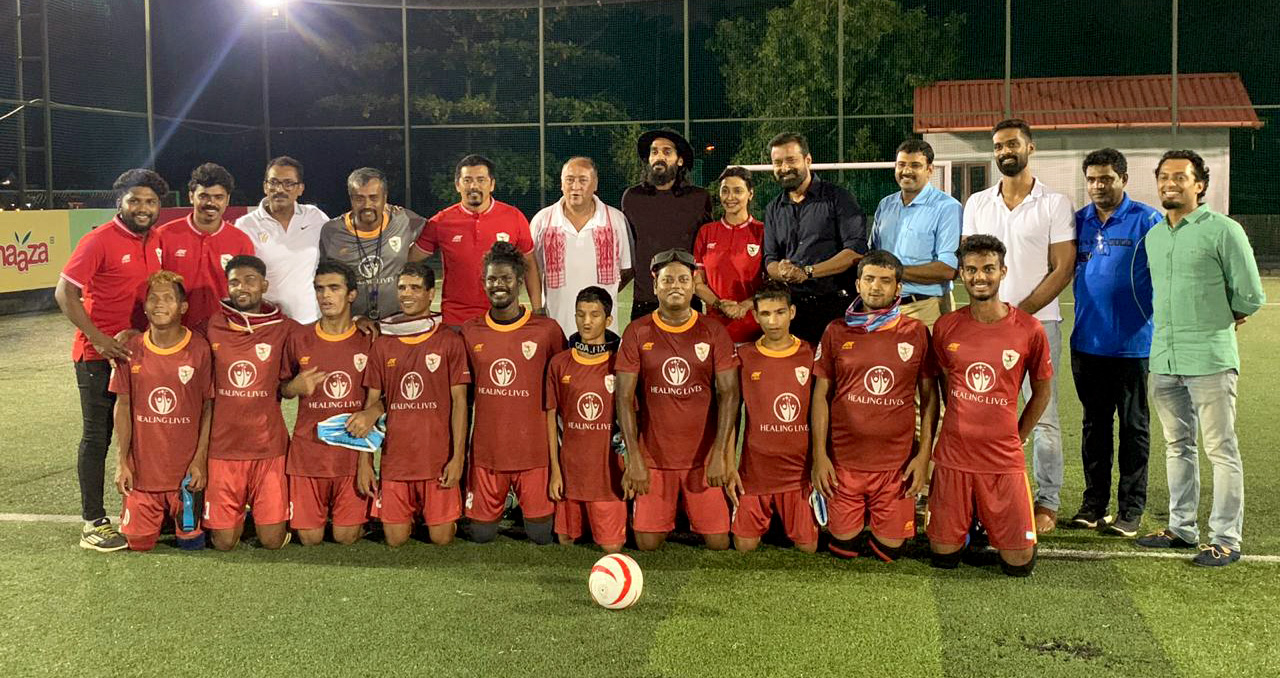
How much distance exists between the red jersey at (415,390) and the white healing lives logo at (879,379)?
6.13 feet

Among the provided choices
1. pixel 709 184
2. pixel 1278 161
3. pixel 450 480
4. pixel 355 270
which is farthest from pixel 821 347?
pixel 1278 161

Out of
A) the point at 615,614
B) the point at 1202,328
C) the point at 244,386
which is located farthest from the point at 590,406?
the point at 1202,328

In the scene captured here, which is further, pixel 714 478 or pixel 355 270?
pixel 355 270

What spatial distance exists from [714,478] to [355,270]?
2098 millimetres

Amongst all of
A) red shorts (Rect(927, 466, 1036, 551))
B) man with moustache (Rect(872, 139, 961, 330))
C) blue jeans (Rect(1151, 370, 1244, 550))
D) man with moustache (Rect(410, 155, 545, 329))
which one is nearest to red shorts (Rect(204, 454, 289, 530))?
man with moustache (Rect(410, 155, 545, 329))

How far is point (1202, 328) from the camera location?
4891 millimetres

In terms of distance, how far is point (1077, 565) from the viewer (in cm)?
494

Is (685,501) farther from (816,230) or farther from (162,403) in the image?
(162,403)

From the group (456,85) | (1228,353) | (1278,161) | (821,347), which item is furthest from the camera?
(456,85)

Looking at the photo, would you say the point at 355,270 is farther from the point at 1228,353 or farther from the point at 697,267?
the point at 1228,353

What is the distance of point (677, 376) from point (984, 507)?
1.46 metres

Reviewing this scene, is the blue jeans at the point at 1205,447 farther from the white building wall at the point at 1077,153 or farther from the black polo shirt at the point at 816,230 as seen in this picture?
the white building wall at the point at 1077,153

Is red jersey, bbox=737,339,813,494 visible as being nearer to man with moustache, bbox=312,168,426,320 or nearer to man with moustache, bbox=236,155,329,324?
man with moustache, bbox=312,168,426,320

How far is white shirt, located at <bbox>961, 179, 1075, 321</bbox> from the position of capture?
18.1 ft
